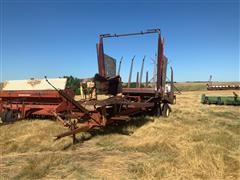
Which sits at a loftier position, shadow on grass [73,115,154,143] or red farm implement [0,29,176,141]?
red farm implement [0,29,176,141]

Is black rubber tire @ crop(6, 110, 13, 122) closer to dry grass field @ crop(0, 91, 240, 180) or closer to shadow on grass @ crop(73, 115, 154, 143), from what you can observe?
dry grass field @ crop(0, 91, 240, 180)

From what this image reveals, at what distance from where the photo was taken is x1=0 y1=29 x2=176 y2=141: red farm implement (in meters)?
7.54

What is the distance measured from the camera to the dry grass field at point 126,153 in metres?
4.74

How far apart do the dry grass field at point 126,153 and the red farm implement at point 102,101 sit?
16.9 inches

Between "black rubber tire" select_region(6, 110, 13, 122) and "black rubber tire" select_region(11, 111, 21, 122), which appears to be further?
"black rubber tire" select_region(11, 111, 21, 122)

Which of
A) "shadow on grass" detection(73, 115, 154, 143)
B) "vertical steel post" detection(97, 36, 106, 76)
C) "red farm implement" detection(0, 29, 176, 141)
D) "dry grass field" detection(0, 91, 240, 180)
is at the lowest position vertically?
"dry grass field" detection(0, 91, 240, 180)

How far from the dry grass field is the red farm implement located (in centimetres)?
43

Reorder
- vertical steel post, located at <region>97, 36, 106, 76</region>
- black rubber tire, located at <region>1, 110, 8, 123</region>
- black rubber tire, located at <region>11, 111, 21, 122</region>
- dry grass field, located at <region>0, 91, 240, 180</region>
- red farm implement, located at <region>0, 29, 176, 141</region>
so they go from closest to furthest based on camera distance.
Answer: dry grass field, located at <region>0, 91, 240, 180</region>, red farm implement, located at <region>0, 29, 176, 141</region>, vertical steel post, located at <region>97, 36, 106, 76</region>, black rubber tire, located at <region>1, 110, 8, 123</region>, black rubber tire, located at <region>11, 111, 21, 122</region>

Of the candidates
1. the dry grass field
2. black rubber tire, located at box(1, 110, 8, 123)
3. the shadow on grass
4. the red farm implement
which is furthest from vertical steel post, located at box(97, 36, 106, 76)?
black rubber tire, located at box(1, 110, 8, 123)

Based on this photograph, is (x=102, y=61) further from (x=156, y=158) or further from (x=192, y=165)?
(x=192, y=165)

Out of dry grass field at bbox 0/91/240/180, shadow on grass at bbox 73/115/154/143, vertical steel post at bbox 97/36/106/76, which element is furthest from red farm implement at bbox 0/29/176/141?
dry grass field at bbox 0/91/240/180

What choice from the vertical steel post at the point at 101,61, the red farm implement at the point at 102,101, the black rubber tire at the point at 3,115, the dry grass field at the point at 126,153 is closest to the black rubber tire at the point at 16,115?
the red farm implement at the point at 102,101

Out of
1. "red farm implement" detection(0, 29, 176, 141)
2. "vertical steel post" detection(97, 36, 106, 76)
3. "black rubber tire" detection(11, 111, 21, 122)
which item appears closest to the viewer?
"red farm implement" detection(0, 29, 176, 141)

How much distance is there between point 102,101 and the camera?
25.7 ft
